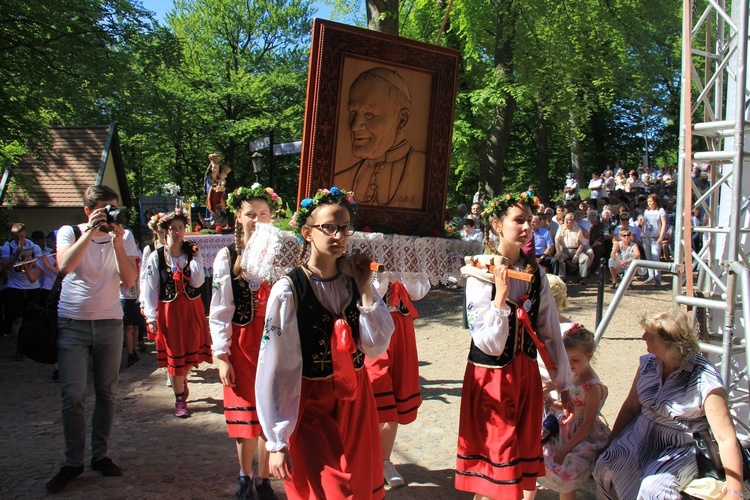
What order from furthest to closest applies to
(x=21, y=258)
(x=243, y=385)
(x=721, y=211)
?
(x=21, y=258), (x=721, y=211), (x=243, y=385)

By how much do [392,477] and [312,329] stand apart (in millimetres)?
2226

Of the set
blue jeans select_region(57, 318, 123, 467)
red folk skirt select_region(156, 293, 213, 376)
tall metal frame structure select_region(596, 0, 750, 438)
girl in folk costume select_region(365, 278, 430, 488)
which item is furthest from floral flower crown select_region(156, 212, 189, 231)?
tall metal frame structure select_region(596, 0, 750, 438)

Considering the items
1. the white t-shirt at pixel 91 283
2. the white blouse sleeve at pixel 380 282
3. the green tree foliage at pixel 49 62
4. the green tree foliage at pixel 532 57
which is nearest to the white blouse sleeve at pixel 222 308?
the white t-shirt at pixel 91 283

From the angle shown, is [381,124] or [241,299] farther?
[241,299]

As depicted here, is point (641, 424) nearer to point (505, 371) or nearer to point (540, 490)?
point (505, 371)

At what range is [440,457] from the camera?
18.1ft

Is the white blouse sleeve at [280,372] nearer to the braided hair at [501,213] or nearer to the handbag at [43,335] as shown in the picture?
the braided hair at [501,213]

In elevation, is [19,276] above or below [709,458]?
above

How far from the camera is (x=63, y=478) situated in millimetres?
4859

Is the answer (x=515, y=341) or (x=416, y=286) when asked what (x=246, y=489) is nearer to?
(x=416, y=286)

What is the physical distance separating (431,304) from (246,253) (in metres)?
10.4

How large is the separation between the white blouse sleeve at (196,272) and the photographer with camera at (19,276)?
4844 millimetres

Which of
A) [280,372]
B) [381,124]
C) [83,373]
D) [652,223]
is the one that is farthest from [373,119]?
[652,223]

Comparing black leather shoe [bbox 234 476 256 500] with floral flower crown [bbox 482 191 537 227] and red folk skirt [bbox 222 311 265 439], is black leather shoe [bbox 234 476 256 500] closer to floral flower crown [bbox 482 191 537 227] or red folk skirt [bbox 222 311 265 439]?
red folk skirt [bbox 222 311 265 439]
